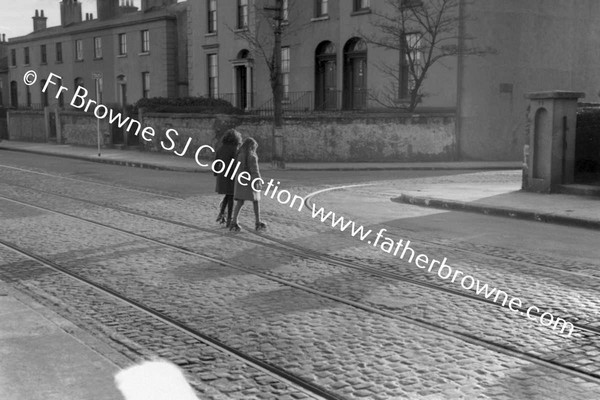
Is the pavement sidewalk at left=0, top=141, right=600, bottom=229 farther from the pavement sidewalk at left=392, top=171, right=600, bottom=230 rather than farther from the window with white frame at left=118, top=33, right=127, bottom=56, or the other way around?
the window with white frame at left=118, top=33, right=127, bottom=56

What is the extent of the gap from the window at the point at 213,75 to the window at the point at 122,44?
11325 millimetres

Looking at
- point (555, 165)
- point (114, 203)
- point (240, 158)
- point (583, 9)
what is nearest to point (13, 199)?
→ point (114, 203)

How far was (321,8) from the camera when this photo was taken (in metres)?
34.4

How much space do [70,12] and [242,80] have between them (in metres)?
27.9

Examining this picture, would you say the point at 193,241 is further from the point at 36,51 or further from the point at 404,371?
the point at 36,51

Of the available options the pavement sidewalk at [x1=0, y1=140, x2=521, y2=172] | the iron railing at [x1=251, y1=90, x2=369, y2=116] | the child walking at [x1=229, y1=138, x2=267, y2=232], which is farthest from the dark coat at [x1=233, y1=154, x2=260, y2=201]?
the iron railing at [x1=251, y1=90, x2=369, y2=116]

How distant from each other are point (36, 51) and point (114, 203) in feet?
164

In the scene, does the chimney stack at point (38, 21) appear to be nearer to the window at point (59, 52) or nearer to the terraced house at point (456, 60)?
the window at point (59, 52)

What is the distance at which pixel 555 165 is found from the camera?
1661cm

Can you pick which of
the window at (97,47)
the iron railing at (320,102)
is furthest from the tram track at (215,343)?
the window at (97,47)

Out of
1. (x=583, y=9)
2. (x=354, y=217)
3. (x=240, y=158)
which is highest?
(x=583, y=9)

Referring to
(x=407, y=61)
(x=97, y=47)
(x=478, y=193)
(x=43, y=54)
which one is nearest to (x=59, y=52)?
(x=43, y=54)

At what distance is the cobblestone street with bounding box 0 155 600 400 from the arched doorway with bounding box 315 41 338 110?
802 inches

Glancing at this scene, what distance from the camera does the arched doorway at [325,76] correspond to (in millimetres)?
33875
